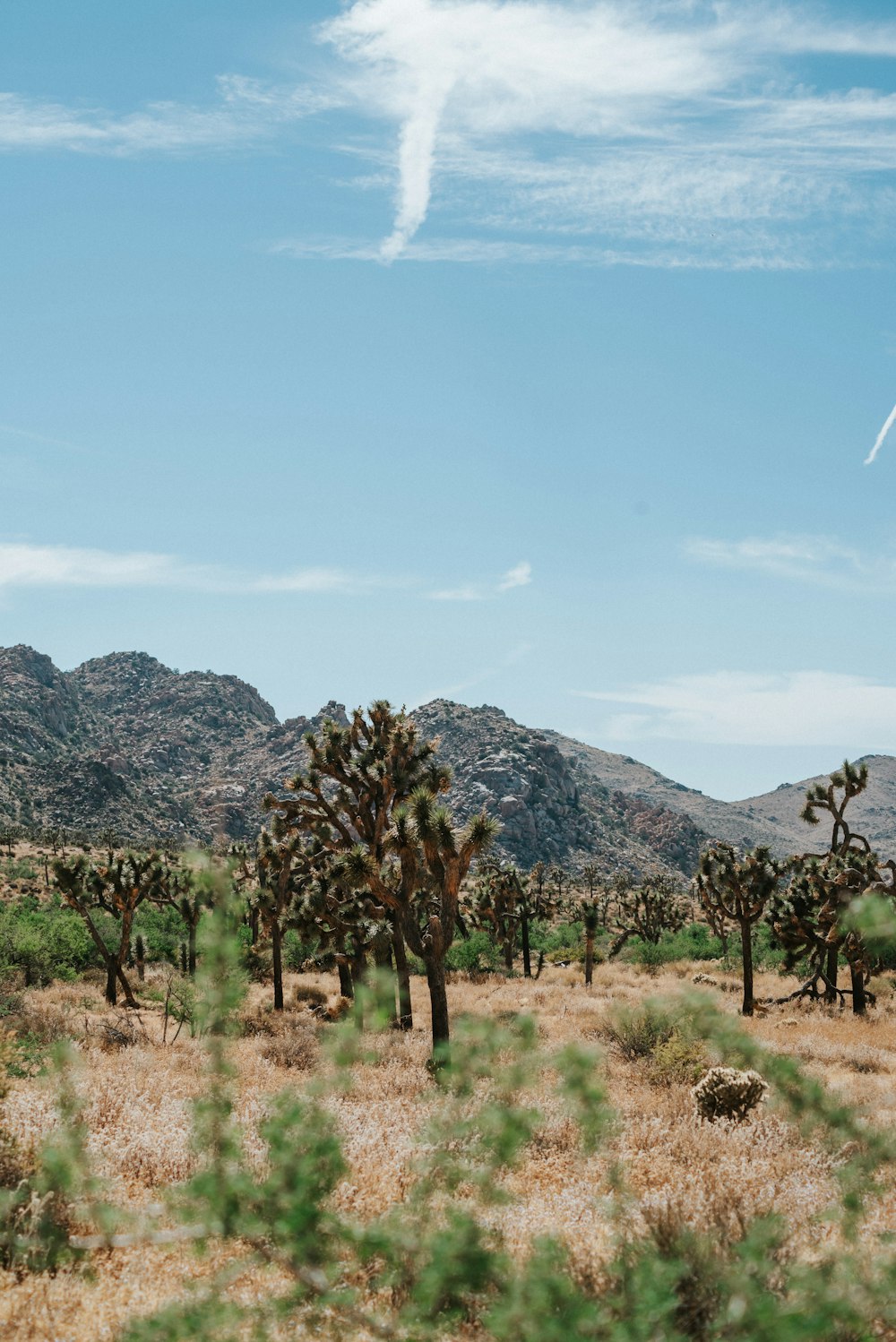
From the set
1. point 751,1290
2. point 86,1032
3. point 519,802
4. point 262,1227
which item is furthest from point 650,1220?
point 519,802

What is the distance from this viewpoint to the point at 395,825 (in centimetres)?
1811

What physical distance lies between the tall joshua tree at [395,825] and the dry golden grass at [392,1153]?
250 centimetres

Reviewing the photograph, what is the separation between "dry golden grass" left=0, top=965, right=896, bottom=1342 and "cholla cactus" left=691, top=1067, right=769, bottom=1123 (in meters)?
0.24

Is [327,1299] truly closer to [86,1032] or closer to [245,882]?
[86,1032]

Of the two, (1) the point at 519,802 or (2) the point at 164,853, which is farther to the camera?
(1) the point at 519,802

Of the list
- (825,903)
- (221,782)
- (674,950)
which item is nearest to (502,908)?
(674,950)

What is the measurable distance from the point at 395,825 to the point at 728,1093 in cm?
826

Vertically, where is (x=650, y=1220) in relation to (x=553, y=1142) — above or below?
above

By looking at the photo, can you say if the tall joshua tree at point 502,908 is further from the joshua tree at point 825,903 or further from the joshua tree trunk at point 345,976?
the joshua tree trunk at point 345,976

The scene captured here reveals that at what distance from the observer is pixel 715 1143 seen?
10430 mm

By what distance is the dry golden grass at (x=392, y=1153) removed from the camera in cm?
643

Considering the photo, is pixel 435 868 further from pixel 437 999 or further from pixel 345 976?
pixel 345 976

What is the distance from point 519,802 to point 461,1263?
156 metres

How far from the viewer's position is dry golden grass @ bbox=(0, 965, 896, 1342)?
21.1 ft
